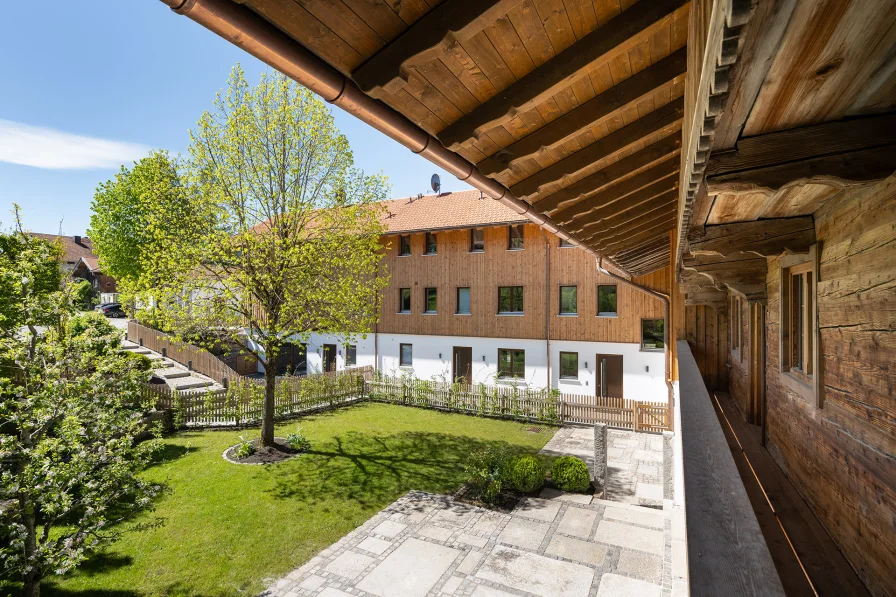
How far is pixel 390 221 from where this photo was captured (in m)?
24.0

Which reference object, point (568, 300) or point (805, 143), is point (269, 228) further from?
point (805, 143)

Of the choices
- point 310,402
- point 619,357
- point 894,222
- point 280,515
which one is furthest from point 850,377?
point 310,402

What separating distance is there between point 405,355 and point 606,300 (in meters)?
10.2

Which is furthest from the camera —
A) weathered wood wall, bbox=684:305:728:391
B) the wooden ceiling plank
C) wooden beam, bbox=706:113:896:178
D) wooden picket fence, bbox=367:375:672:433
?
wooden picket fence, bbox=367:375:672:433

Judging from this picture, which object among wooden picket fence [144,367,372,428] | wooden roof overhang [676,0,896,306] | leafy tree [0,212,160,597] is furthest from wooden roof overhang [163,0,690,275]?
wooden picket fence [144,367,372,428]

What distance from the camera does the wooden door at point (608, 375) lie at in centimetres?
1811

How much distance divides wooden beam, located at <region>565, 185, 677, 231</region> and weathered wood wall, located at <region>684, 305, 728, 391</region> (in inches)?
262

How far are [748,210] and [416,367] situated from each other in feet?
66.6

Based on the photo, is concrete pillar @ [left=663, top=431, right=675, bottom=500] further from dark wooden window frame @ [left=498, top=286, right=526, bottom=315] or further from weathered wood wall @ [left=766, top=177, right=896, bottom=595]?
dark wooden window frame @ [left=498, top=286, right=526, bottom=315]

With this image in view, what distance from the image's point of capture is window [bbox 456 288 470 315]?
2142 centimetres

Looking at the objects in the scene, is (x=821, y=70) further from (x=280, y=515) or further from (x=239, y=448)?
(x=239, y=448)

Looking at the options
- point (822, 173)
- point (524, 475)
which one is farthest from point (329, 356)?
point (822, 173)

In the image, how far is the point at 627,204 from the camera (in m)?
5.54

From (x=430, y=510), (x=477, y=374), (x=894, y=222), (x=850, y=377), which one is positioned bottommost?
(x=430, y=510)
